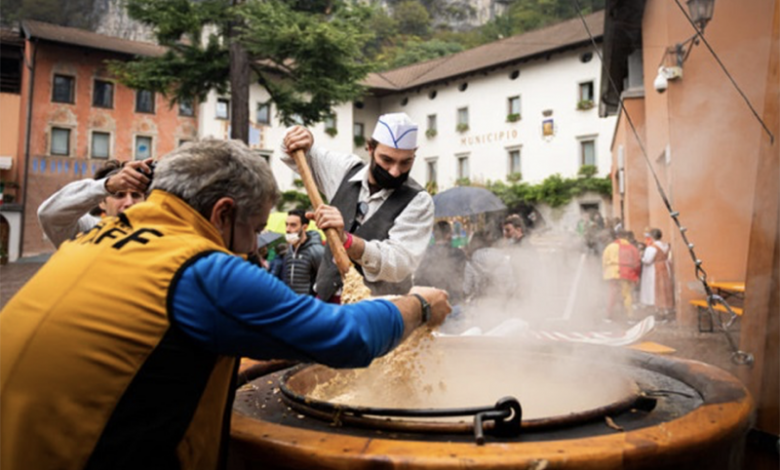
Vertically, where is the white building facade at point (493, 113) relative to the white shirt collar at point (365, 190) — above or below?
above

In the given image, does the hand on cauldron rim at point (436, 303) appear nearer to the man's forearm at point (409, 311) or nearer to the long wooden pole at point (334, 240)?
the man's forearm at point (409, 311)

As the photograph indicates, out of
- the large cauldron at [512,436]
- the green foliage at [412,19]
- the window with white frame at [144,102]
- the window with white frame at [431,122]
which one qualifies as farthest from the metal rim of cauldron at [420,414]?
the green foliage at [412,19]

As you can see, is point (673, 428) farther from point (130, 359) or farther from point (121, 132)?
point (121, 132)

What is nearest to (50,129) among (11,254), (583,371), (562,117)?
(11,254)

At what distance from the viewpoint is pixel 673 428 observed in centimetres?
152

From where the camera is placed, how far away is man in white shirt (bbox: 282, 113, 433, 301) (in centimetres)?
246

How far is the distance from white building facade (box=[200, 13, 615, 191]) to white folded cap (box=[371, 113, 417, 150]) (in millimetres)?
22889

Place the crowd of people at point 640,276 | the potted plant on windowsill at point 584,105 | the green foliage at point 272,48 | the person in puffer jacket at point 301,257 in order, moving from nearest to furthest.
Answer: the person in puffer jacket at point 301,257
the crowd of people at point 640,276
the green foliage at point 272,48
the potted plant on windowsill at point 584,105

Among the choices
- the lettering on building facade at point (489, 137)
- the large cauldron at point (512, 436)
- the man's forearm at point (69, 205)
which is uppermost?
the lettering on building facade at point (489, 137)

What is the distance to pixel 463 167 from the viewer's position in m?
29.3

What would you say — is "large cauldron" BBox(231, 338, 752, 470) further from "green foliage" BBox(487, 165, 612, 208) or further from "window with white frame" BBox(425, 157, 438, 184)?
"window with white frame" BBox(425, 157, 438, 184)

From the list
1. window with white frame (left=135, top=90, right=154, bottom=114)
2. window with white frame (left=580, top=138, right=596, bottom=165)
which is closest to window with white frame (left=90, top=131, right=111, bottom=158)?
window with white frame (left=135, top=90, right=154, bottom=114)

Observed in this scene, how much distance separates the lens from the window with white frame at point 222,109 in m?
26.0

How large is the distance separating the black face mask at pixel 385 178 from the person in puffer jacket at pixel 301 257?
2.94 m
